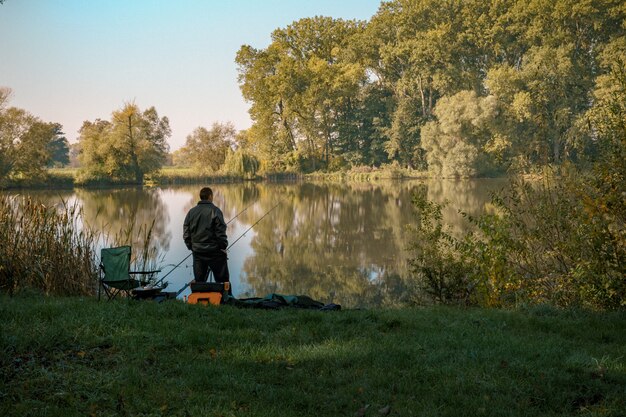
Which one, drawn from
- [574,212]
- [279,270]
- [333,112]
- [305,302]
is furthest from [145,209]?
[333,112]

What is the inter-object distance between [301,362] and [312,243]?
36.5 feet

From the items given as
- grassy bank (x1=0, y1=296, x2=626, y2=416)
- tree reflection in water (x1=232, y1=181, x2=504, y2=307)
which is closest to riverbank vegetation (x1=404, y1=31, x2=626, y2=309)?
grassy bank (x1=0, y1=296, x2=626, y2=416)

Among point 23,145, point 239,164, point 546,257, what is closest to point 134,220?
point 546,257

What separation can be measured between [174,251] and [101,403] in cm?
1050

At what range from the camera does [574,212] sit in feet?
21.6

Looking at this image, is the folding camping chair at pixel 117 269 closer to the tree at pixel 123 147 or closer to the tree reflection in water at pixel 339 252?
the tree reflection in water at pixel 339 252

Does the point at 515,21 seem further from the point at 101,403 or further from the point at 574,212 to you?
the point at 101,403

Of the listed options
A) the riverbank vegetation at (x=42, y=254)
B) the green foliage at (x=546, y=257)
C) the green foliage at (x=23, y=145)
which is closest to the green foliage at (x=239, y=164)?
the green foliage at (x=23, y=145)

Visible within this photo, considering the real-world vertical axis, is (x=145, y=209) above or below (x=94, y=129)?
below

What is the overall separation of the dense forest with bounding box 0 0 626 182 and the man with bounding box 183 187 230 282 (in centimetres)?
2972

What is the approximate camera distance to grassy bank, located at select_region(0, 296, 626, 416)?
361 cm

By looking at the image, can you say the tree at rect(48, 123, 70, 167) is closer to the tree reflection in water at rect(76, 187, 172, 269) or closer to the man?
the tree reflection in water at rect(76, 187, 172, 269)

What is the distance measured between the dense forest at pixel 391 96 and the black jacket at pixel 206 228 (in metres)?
29.8

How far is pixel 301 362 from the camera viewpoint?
4.41 m
